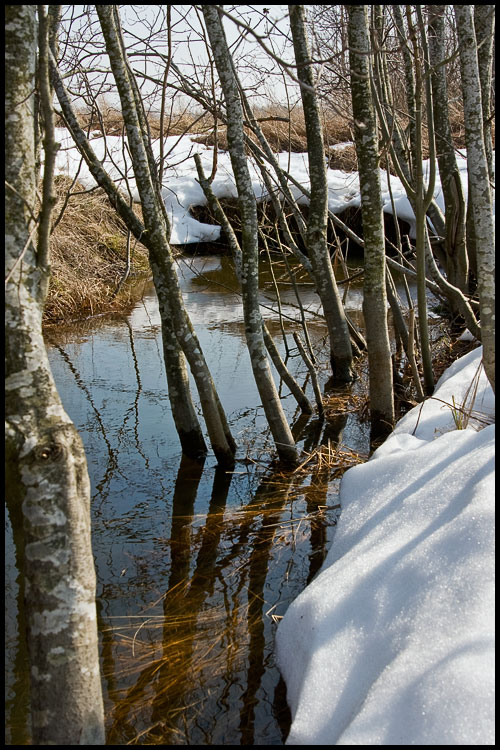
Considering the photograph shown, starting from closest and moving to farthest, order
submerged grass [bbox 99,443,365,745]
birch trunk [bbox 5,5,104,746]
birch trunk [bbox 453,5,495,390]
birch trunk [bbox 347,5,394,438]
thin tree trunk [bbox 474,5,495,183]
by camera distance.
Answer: birch trunk [bbox 5,5,104,746] < submerged grass [bbox 99,443,365,745] < birch trunk [bbox 453,5,495,390] < birch trunk [bbox 347,5,394,438] < thin tree trunk [bbox 474,5,495,183]

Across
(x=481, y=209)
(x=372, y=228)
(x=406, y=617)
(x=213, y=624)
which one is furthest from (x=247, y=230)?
(x=406, y=617)

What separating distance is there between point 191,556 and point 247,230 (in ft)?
7.60

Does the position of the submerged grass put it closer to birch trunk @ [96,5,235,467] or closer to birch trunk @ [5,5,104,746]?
birch trunk @ [96,5,235,467]

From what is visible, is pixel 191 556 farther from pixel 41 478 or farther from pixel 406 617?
pixel 41 478

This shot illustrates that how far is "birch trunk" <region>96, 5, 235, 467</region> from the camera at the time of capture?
4.66 m

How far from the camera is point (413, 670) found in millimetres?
2172

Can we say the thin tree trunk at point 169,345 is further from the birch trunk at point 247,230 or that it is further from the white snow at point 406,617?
the white snow at point 406,617

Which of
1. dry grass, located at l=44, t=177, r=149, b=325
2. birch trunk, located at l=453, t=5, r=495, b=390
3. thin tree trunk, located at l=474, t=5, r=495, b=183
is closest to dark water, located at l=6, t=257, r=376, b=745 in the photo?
birch trunk, located at l=453, t=5, r=495, b=390

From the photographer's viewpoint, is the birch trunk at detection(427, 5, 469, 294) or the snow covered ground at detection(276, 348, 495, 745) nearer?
the snow covered ground at detection(276, 348, 495, 745)

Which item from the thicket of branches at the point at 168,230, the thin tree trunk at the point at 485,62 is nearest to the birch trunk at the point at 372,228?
the thicket of branches at the point at 168,230

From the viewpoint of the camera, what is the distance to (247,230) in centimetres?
493

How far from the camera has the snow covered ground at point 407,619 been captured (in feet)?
6.61

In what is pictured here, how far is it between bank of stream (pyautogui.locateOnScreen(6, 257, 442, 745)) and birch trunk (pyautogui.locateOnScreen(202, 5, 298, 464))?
450mm

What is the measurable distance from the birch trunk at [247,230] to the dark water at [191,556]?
45cm
